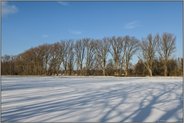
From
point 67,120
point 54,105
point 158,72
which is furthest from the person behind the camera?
point 158,72

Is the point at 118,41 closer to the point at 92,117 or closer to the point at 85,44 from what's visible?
the point at 85,44

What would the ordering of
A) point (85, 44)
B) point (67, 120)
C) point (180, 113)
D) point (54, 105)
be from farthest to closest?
1. point (85, 44)
2. point (54, 105)
3. point (180, 113)
4. point (67, 120)

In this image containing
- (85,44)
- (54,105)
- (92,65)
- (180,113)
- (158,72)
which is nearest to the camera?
(180,113)

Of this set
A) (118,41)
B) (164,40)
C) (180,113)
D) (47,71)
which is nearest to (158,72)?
(164,40)

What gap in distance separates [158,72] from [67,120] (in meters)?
50.9

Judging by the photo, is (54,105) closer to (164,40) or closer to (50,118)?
(50,118)

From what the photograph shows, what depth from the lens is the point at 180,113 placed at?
7.96 metres

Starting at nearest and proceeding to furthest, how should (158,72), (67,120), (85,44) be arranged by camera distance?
(67,120)
(158,72)
(85,44)

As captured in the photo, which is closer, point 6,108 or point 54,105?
point 6,108

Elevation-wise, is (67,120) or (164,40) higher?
(164,40)

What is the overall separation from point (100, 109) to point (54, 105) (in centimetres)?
181

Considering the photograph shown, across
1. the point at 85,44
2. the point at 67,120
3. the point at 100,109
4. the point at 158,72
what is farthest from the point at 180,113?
the point at 85,44

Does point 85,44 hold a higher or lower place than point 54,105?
higher

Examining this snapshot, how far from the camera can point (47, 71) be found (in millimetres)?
64812
